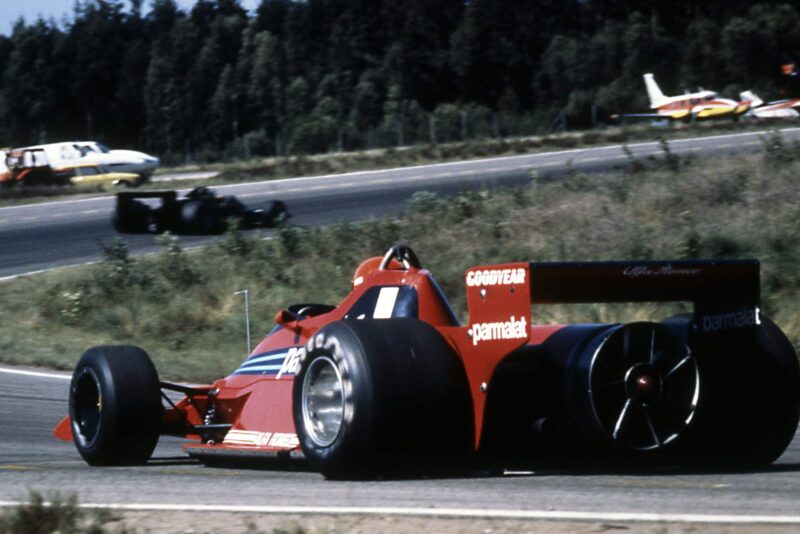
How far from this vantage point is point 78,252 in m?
26.7

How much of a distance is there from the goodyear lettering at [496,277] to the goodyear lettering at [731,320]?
1.31 metres

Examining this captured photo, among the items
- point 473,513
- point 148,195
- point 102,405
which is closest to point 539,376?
point 473,513

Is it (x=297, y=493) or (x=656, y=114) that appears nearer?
(x=297, y=493)

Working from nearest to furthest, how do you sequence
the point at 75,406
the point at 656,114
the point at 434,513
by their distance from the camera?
1. the point at 434,513
2. the point at 75,406
3. the point at 656,114

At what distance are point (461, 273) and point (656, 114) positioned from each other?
45581mm

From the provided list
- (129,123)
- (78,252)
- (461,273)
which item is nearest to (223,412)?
(461,273)

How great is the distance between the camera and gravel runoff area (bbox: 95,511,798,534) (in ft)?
17.1

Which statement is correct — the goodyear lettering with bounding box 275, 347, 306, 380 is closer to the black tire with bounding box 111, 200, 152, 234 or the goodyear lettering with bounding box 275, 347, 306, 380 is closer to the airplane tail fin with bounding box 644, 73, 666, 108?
the black tire with bounding box 111, 200, 152, 234

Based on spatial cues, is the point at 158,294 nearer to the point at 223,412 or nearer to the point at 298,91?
the point at 223,412

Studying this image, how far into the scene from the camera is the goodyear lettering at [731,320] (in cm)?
732

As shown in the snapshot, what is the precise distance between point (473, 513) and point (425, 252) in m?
16.1

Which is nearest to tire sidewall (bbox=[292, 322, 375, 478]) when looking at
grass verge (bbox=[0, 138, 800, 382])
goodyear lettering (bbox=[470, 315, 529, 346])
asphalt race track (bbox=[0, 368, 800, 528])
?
asphalt race track (bbox=[0, 368, 800, 528])

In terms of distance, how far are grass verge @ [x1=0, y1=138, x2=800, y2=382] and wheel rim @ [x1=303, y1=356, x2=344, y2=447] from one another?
9.76 meters

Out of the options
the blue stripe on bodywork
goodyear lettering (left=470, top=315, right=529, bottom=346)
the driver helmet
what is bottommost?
the blue stripe on bodywork
